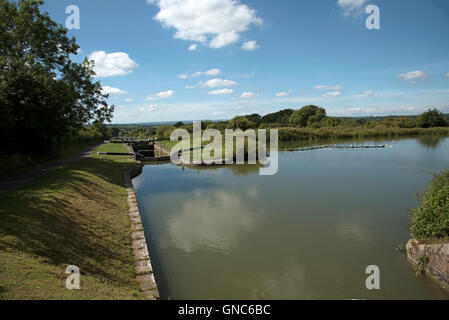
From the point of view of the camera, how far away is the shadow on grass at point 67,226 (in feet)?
15.4

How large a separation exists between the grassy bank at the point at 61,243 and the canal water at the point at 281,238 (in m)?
1.15

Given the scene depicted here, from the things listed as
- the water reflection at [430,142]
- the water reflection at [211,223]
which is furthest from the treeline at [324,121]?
the water reflection at [211,223]

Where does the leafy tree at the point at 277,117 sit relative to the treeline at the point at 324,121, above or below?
above

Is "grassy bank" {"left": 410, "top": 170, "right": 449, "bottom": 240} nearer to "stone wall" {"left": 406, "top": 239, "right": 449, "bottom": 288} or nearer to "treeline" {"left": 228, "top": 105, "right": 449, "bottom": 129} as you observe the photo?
"stone wall" {"left": 406, "top": 239, "right": 449, "bottom": 288}

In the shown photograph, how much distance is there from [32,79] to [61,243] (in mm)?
10436

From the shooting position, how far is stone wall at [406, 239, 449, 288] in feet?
16.8

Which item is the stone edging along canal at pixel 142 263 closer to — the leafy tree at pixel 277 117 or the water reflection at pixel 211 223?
the water reflection at pixel 211 223

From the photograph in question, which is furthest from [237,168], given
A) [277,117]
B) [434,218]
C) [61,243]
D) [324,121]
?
[277,117]

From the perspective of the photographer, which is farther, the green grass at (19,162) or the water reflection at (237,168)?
the water reflection at (237,168)

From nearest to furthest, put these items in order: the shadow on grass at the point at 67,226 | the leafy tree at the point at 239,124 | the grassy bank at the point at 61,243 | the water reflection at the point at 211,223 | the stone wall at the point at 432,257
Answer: the grassy bank at the point at 61,243 < the shadow on grass at the point at 67,226 < the stone wall at the point at 432,257 < the water reflection at the point at 211,223 < the leafy tree at the point at 239,124

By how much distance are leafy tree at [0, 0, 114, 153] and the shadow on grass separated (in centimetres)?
439

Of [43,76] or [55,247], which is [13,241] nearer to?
[55,247]
